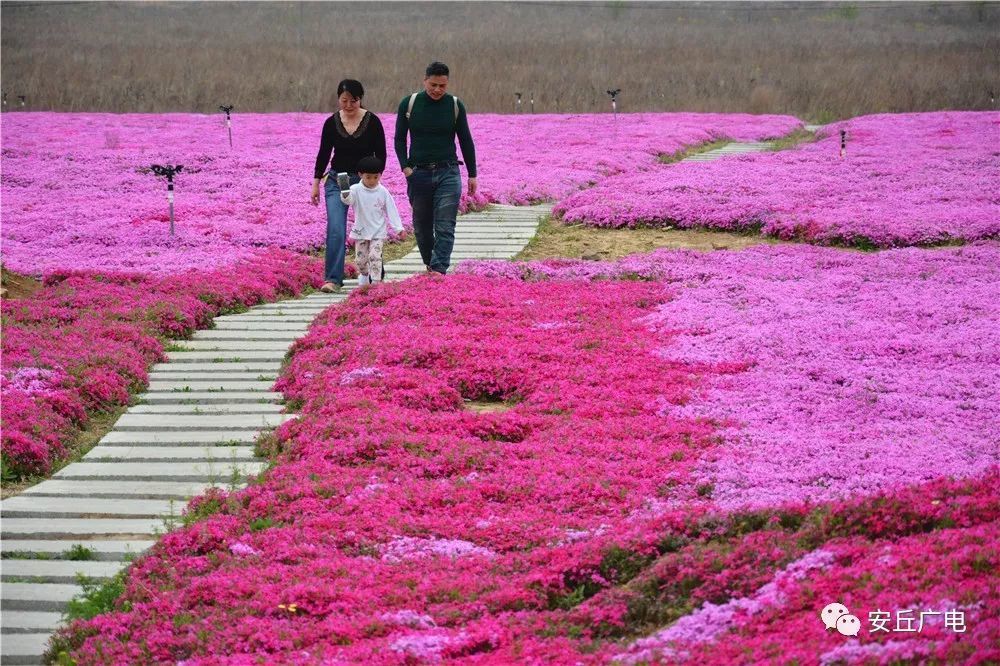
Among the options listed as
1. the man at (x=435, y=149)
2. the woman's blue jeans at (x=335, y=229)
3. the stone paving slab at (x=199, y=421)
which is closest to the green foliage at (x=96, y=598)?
the stone paving slab at (x=199, y=421)

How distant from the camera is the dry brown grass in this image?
48.1 metres

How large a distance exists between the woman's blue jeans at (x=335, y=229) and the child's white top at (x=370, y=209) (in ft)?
0.82

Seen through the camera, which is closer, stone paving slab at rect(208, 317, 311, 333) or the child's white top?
stone paving slab at rect(208, 317, 311, 333)

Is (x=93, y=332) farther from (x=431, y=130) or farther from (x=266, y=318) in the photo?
(x=431, y=130)

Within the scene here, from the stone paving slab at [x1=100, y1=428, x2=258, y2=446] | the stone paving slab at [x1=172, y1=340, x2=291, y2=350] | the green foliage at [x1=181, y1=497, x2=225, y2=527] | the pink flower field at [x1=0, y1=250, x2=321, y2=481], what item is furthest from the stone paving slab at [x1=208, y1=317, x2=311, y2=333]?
the green foliage at [x1=181, y1=497, x2=225, y2=527]

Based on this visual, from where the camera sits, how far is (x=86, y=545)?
335 inches

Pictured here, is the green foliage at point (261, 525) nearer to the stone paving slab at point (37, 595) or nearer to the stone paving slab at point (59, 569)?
the stone paving slab at point (59, 569)

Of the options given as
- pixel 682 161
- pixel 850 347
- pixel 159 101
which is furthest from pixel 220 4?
pixel 850 347

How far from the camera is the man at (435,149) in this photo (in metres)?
14.3

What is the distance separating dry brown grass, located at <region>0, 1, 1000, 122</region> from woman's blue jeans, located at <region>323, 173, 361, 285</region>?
32.5m

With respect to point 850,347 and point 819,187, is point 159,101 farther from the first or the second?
point 850,347

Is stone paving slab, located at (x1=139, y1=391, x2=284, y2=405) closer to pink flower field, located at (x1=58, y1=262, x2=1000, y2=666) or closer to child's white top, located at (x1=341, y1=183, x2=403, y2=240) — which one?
pink flower field, located at (x1=58, y1=262, x2=1000, y2=666)

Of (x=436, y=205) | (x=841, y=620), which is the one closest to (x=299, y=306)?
(x=436, y=205)

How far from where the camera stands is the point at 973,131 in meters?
34.2
